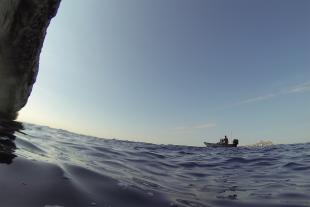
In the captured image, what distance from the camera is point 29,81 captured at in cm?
1543

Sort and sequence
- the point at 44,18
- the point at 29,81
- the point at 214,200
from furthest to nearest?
the point at 29,81 < the point at 44,18 < the point at 214,200

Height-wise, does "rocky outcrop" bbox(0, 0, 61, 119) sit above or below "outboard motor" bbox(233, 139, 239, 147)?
above

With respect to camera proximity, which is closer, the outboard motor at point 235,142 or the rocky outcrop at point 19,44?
the rocky outcrop at point 19,44

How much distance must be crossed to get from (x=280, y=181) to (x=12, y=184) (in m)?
Result: 6.19

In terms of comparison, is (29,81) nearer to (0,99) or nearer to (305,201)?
(0,99)

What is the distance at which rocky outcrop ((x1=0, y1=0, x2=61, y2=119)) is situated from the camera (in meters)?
11.8

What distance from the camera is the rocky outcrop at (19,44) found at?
11797mm

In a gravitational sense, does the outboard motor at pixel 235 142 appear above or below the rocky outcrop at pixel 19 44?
below

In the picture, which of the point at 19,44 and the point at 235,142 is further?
the point at 235,142

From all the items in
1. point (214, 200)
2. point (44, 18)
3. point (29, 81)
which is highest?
point (44, 18)

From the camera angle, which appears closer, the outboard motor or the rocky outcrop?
the rocky outcrop

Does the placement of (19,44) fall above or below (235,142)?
above

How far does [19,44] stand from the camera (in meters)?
12.9

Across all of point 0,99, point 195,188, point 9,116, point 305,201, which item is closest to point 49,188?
point 195,188
